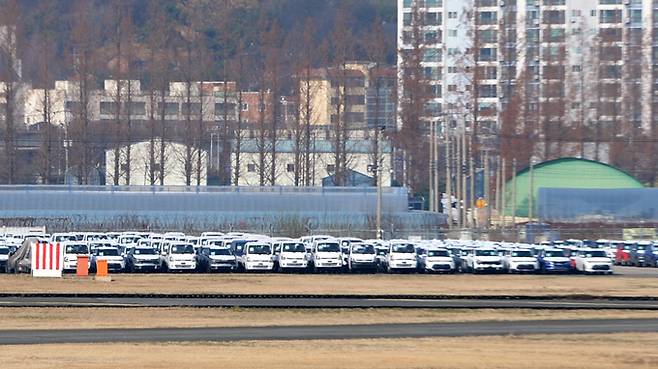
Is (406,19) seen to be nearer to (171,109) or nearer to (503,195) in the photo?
(171,109)

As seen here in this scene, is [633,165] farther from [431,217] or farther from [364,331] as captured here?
[364,331]

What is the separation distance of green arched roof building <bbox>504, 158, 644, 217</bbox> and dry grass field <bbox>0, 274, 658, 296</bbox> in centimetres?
5172

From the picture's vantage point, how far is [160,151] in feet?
406

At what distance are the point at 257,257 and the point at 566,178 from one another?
189 feet

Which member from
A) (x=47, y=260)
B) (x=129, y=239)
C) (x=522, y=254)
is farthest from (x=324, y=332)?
(x=129, y=239)

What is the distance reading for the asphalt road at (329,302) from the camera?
44312 millimetres

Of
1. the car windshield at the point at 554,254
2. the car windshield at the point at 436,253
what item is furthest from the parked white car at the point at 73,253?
the car windshield at the point at 554,254

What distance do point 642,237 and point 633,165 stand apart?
126ft

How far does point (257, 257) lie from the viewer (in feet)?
234

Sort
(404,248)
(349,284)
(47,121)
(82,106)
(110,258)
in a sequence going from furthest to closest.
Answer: (82,106) → (47,121) → (404,248) → (110,258) → (349,284)

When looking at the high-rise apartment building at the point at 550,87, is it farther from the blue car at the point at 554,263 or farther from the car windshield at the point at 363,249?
the car windshield at the point at 363,249

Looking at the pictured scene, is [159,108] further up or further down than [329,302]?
further up

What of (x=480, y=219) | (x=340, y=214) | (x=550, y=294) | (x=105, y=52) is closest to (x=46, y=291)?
(x=550, y=294)

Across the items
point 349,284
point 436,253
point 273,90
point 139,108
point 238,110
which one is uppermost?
point 273,90
